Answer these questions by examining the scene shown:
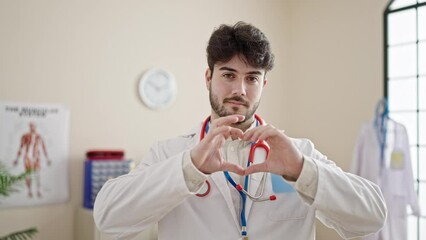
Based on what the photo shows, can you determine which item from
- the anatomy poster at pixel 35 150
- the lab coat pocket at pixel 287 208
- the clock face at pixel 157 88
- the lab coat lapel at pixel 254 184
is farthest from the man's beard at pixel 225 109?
the clock face at pixel 157 88

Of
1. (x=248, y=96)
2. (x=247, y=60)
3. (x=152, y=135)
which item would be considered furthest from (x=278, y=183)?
(x=152, y=135)

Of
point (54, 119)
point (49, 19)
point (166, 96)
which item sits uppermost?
point (49, 19)

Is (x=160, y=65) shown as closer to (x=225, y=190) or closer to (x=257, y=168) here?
(x=225, y=190)

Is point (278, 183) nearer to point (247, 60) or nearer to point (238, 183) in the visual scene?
point (238, 183)

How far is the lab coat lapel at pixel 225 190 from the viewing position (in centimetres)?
142

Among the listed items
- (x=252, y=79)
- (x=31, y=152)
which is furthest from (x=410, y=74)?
(x=31, y=152)

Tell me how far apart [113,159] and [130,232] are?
1603mm

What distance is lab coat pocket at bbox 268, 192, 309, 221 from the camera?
1438 mm

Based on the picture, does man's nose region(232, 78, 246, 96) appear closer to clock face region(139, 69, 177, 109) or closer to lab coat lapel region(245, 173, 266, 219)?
lab coat lapel region(245, 173, 266, 219)

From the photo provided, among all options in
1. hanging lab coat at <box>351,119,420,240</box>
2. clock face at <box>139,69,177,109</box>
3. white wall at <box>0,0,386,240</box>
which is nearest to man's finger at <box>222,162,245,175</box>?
white wall at <box>0,0,386,240</box>

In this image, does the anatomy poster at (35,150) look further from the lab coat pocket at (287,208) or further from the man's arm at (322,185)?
the man's arm at (322,185)

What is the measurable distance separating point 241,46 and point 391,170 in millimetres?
2273

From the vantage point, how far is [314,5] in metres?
4.13

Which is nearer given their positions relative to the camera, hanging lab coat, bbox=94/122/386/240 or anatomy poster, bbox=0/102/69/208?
hanging lab coat, bbox=94/122/386/240
